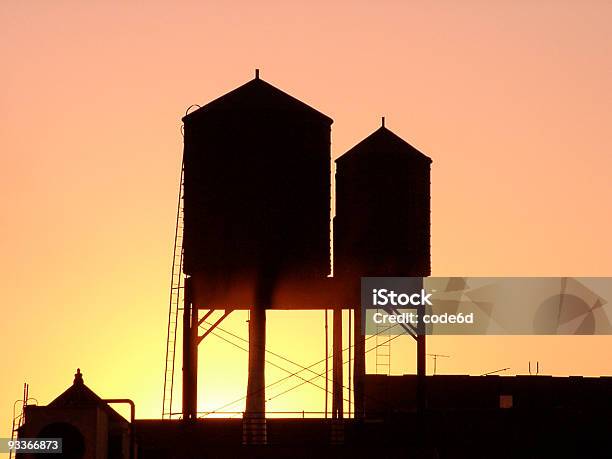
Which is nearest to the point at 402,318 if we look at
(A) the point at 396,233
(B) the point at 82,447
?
(A) the point at 396,233

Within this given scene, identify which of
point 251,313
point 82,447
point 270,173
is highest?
point 270,173

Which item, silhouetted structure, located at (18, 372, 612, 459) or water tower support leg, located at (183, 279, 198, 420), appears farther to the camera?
silhouetted structure, located at (18, 372, 612, 459)

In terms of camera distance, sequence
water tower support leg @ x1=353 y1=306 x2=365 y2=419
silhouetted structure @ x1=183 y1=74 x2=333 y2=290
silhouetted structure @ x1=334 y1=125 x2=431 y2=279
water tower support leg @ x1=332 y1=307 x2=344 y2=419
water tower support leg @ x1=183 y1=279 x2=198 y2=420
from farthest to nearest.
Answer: water tower support leg @ x1=353 y1=306 x2=365 y2=419 < water tower support leg @ x1=332 y1=307 x2=344 y2=419 < silhouetted structure @ x1=334 y1=125 x2=431 y2=279 < water tower support leg @ x1=183 y1=279 x2=198 y2=420 < silhouetted structure @ x1=183 y1=74 x2=333 y2=290

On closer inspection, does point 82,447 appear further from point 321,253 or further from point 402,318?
point 402,318

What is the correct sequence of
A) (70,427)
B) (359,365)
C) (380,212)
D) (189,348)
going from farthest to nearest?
1. (359,365)
2. (380,212)
3. (189,348)
4. (70,427)

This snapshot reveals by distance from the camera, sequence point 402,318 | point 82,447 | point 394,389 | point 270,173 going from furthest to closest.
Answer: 1. point 394,389
2. point 402,318
3. point 270,173
4. point 82,447

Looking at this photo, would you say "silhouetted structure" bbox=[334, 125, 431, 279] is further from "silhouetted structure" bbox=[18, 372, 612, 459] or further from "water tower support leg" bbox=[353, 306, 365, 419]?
"silhouetted structure" bbox=[18, 372, 612, 459]

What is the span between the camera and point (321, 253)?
47.2 m

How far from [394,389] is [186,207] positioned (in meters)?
27.3

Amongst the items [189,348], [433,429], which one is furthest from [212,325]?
[433,429]

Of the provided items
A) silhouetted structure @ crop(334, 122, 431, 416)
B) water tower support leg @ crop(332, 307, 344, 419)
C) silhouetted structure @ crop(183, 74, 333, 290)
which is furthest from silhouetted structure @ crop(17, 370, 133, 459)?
water tower support leg @ crop(332, 307, 344, 419)

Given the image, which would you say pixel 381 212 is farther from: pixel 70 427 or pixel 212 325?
pixel 70 427

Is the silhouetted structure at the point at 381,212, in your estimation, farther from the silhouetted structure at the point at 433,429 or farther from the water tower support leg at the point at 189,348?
the silhouetted structure at the point at 433,429

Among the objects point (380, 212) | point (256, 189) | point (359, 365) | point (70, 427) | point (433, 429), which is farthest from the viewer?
point (433, 429)
